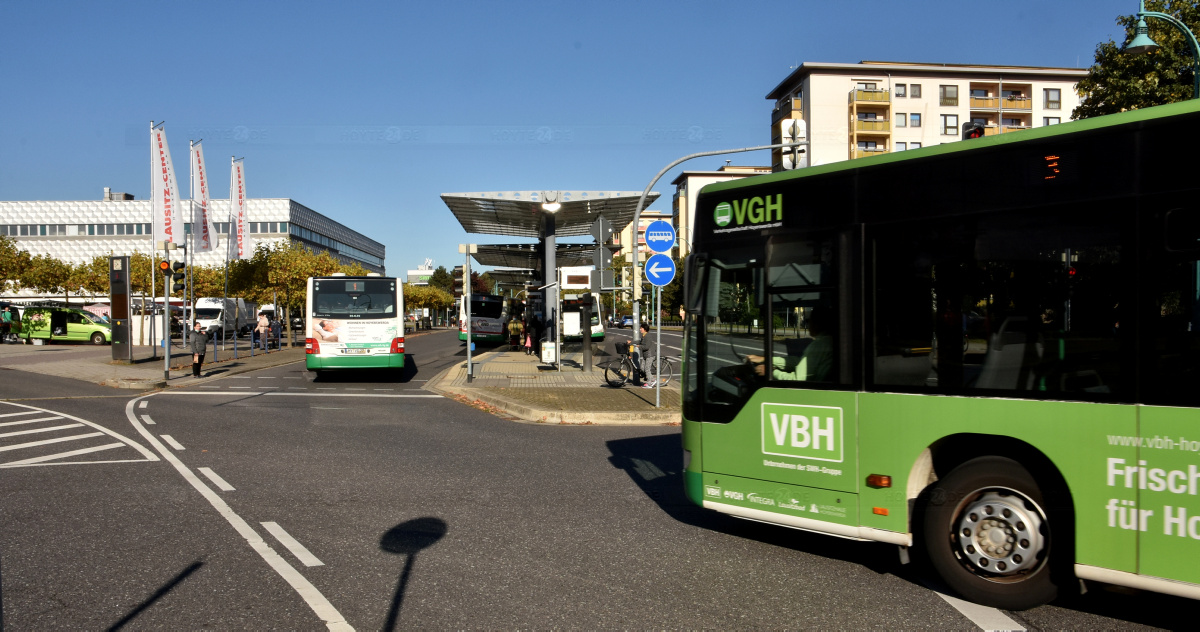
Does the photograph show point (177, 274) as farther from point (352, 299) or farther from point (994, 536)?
point (994, 536)

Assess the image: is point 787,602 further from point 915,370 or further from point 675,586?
point 915,370

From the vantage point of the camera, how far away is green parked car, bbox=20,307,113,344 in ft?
128

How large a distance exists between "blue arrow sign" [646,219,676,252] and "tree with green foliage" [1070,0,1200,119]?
11330 millimetres

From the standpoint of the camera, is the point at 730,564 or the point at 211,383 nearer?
the point at 730,564

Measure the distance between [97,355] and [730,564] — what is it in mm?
31631

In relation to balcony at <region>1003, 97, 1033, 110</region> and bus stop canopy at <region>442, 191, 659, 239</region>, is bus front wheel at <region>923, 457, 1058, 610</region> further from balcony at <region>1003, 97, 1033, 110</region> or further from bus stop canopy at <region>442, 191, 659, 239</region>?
balcony at <region>1003, 97, 1033, 110</region>

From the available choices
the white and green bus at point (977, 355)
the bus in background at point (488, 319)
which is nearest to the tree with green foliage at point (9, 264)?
the bus in background at point (488, 319)

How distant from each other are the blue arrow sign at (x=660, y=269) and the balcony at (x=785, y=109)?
174ft

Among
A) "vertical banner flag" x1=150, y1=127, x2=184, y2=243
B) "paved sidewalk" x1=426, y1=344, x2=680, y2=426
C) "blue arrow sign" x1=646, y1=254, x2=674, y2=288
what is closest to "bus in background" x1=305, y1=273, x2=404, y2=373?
"paved sidewalk" x1=426, y1=344, x2=680, y2=426

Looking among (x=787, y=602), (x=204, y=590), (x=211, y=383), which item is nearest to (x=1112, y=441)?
(x=787, y=602)

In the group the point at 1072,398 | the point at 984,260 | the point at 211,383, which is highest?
the point at 984,260

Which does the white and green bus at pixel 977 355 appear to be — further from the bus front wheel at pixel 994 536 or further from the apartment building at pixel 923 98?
the apartment building at pixel 923 98

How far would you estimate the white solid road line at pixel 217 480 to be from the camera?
24.8ft

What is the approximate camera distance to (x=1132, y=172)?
13.7 ft
